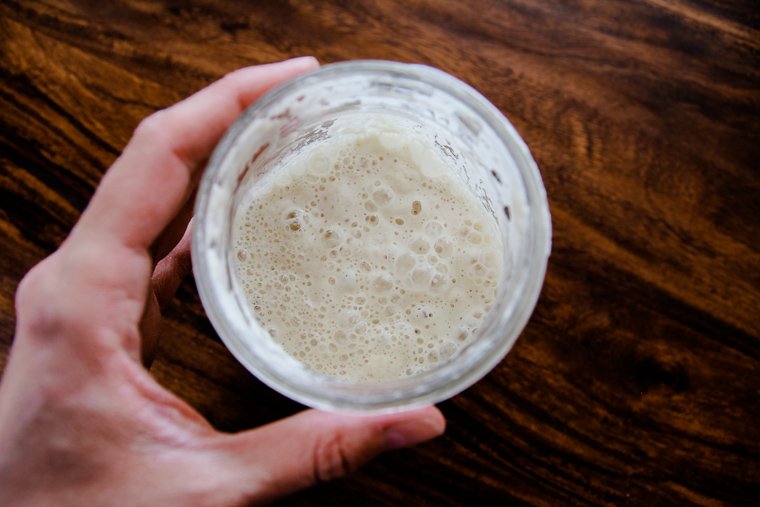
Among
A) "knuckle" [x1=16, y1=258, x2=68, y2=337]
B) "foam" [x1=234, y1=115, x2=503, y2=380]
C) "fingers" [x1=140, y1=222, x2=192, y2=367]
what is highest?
"foam" [x1=234, y1=115, x2=503, y2=380]

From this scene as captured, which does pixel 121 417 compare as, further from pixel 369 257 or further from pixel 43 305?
pixel 369 257

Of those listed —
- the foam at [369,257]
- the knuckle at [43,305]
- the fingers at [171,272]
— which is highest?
the foam at [369,257]

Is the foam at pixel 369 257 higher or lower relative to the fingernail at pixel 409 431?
higher

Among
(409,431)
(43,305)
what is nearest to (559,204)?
(409,431)

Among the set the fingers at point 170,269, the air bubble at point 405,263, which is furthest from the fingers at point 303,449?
the fingers at point 170,269

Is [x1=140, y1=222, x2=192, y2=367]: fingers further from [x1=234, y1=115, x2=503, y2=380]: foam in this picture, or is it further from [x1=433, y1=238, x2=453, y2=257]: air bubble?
[x1=433, y1=238, x2=453, y2=257]: air bubble

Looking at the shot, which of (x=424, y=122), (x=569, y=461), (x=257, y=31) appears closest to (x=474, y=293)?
(x=424, y=122)

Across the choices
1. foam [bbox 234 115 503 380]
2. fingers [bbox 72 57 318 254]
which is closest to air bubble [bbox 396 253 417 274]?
foam [bbox 234 115 503 380]

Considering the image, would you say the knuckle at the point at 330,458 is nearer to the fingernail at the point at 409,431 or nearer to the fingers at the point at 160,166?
the fingernail at the point at 409,431
